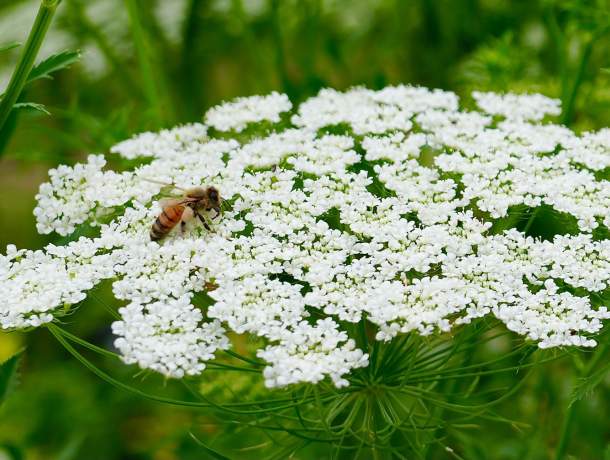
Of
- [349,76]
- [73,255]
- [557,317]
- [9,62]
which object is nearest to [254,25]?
[349,76]

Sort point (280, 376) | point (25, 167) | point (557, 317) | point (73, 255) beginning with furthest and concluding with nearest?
point (25, 167) → point (73, 255) → point (557, 317) → point (280, 376)

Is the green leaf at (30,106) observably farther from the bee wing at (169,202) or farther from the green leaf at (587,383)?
the green leaf at (587,383)

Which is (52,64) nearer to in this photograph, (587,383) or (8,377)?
(8,377)

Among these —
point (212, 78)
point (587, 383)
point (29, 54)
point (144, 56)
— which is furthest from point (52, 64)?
point (212, 78)

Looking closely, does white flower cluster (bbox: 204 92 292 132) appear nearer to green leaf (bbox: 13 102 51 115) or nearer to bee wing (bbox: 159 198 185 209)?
bee wing (bbox: 159 198 185 209)

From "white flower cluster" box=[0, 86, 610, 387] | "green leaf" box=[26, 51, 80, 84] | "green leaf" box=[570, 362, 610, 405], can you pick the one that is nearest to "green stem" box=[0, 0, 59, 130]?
"green leaf" box=[26, 51, 80, 84]

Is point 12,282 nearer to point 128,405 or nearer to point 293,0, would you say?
point 128,405
